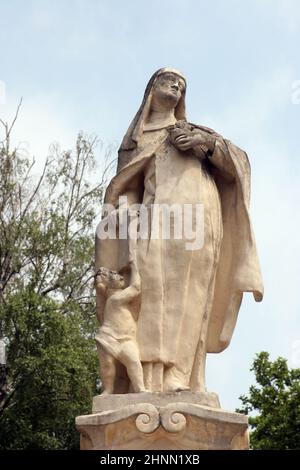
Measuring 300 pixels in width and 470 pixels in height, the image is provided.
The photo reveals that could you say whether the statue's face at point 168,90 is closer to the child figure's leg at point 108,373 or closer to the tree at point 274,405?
the child figure's leg at point 108,373

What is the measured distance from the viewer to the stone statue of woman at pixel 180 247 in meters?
8.86

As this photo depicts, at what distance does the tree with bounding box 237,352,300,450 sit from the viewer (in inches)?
861

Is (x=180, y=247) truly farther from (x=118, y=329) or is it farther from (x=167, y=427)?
(x=167, y=427)

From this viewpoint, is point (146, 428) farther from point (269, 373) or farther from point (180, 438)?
point (269, 373)

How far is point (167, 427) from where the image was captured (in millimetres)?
8141

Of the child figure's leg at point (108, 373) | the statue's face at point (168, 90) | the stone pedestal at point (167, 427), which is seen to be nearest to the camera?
the stone pedestal at point (167, 427)

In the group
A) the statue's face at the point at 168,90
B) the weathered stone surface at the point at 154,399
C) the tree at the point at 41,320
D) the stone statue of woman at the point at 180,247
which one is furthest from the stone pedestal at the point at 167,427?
the tree at the point at 41,320

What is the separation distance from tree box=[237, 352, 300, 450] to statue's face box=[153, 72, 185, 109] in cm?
1297

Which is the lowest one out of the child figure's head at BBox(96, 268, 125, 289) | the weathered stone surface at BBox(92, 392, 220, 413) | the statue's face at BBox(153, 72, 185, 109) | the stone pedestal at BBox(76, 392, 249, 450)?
the stone pedestal at BBox(76, 392, 249, 450)

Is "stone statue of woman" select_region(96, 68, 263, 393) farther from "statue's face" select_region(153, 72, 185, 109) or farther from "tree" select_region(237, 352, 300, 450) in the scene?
"tree" select_region(237, 352, 300, 450)

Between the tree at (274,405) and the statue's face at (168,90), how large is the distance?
1297 centimetres

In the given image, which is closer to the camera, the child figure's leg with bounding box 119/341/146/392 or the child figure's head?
the child figure's leg with bounding box 119/341/146/392

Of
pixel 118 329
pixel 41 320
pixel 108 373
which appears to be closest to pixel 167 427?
pixel 108 373

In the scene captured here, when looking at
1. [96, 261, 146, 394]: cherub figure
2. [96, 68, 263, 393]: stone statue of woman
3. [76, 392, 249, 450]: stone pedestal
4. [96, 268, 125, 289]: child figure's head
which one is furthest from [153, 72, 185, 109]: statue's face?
[76, 392, 249, 450]: stone pedestal
